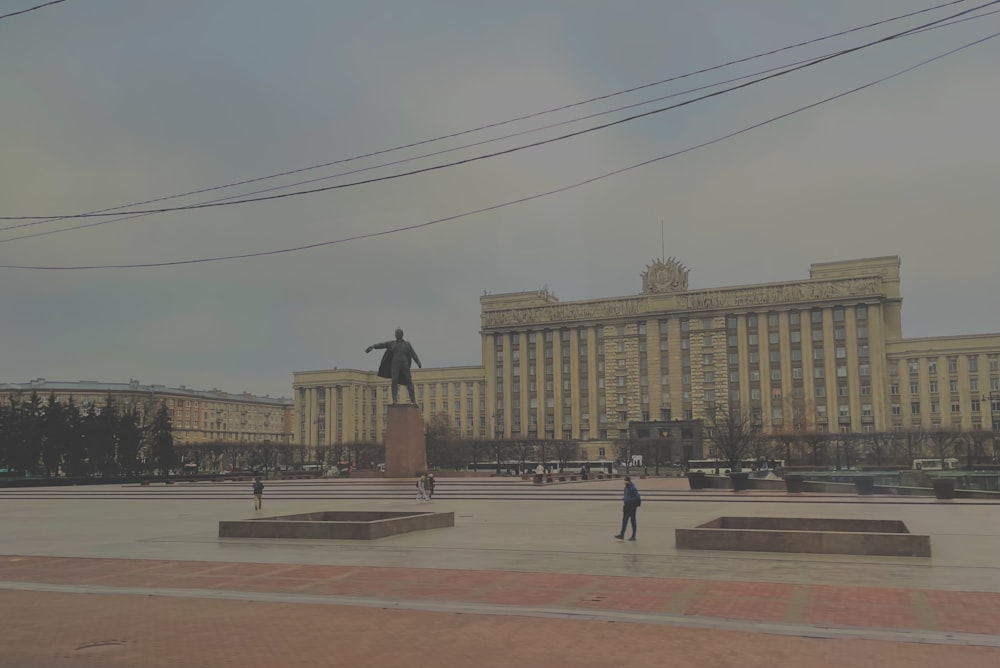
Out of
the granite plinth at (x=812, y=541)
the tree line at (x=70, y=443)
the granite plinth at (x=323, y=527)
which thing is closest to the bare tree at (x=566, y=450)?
the tree line at (x=70, y=443)

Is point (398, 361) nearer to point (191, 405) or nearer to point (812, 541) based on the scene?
point (812, 541)

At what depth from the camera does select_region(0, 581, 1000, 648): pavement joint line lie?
30.5ft

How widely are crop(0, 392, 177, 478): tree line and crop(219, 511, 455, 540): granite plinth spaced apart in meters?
65.2

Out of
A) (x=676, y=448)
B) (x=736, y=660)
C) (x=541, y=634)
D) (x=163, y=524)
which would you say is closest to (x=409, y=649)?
(x=541, y=634)

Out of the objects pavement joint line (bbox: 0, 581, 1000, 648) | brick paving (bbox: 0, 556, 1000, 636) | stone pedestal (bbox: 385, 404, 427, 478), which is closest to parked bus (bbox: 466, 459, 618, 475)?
stone pedestal (bbox: 385, 404, 427, 478)

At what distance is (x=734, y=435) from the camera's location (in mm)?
78625

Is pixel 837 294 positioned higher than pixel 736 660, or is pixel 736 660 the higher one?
pixel 837 294

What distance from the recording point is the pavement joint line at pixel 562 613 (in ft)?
30.5

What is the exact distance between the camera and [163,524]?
25469 millimetres

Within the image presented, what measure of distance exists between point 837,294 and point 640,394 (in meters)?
32.4

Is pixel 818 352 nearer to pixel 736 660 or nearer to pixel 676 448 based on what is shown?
pixel 676 448

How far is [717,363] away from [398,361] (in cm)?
9127

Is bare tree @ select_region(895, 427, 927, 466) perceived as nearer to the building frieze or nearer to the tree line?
the building frieze

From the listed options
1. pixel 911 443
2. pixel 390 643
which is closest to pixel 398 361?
pixel 390 643
